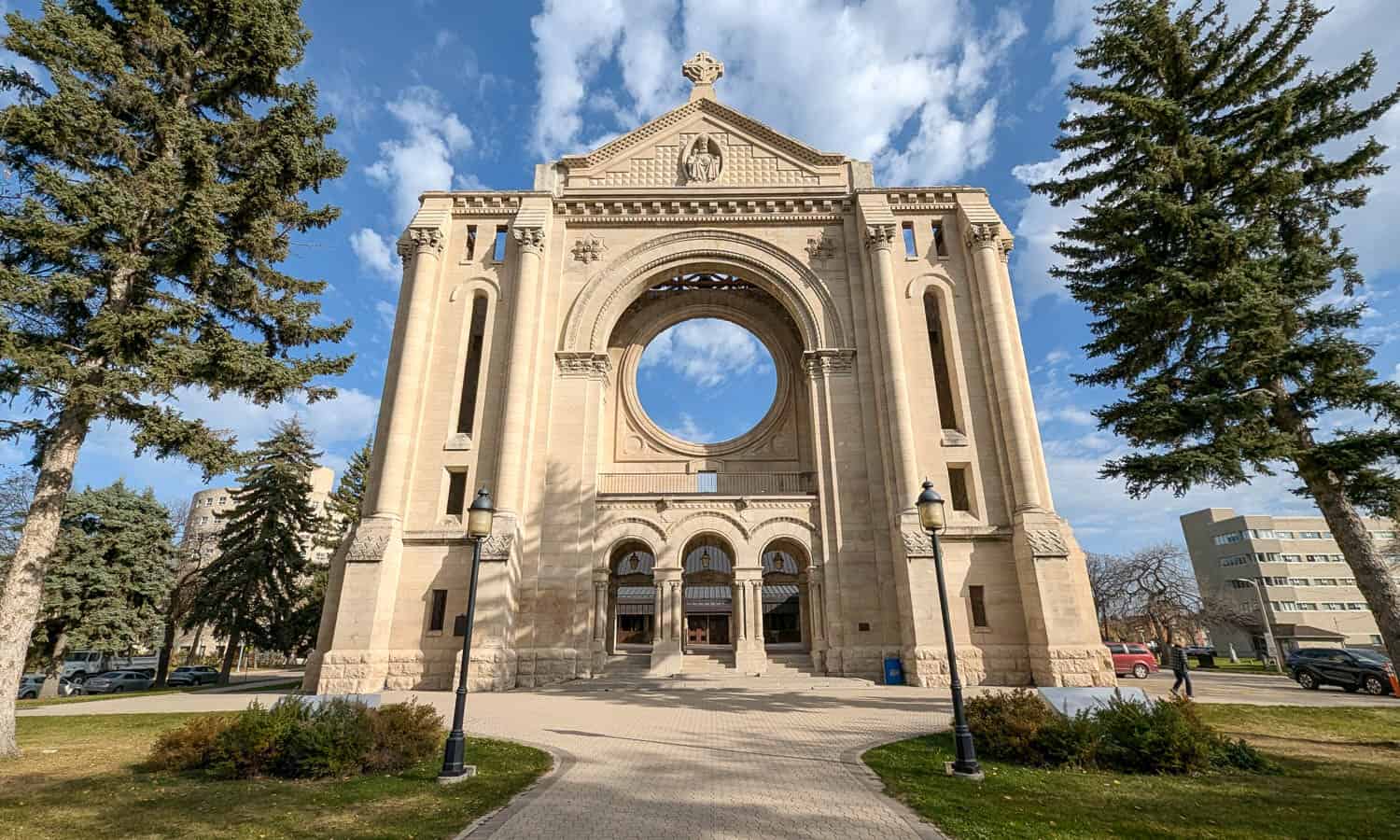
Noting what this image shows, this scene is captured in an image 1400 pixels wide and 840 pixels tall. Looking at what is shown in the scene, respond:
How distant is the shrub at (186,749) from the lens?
8414 mm

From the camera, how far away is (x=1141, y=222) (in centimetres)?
1406

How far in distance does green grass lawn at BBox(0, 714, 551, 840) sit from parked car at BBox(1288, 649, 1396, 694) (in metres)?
24.7

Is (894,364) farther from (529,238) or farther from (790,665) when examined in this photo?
(529,238)

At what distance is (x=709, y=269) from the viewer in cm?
2598

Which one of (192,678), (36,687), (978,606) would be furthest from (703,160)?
(192,678)

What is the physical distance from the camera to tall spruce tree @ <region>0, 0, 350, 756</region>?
34.5 feet

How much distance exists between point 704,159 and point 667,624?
63.1ft

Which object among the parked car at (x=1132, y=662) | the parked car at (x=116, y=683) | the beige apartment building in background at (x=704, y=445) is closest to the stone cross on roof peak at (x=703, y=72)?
the beige apartment building in background at (x=704, y=445)

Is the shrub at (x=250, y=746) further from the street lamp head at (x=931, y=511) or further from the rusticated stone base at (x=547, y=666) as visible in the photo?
the rusticated stone base at (x=547, y=666)

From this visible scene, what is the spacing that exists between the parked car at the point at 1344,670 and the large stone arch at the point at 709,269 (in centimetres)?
1882

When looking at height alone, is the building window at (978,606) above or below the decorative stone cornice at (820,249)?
below

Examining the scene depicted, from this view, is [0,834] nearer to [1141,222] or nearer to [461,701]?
[461,701]

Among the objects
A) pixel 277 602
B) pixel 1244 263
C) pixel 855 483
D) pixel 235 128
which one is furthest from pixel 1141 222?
pixel 277 602

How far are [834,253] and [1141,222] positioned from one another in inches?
480
